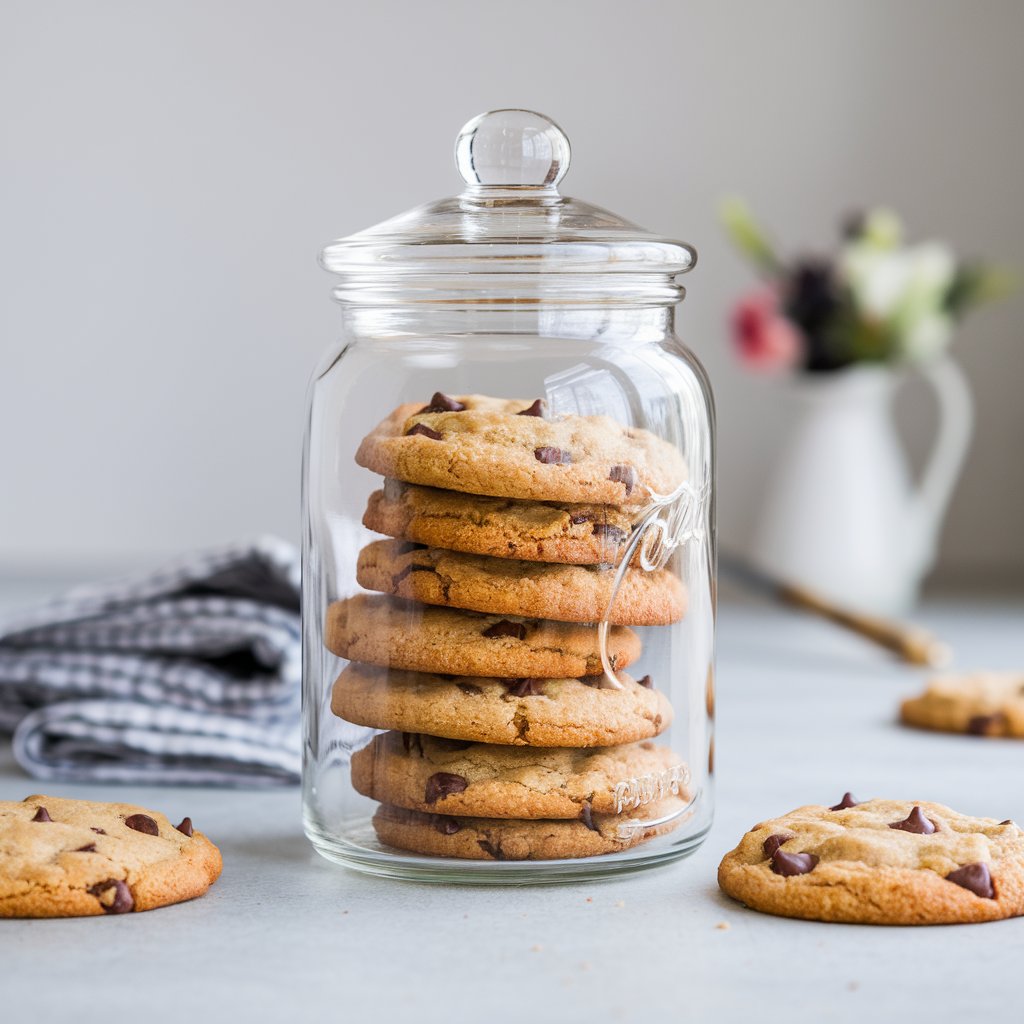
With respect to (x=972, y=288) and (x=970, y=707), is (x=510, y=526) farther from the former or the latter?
(x=972, y=288)

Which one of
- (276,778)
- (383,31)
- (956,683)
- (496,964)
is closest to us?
(496,964)

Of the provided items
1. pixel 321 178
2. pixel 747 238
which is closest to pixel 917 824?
pixel 747 238

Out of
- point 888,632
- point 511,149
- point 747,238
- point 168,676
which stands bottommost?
point 888,632

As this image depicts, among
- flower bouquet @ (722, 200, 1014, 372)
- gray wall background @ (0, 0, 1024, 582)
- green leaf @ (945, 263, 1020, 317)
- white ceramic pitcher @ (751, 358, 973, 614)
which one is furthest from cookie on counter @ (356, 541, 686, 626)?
gray wall background @ (0, 0, 1024, 582)

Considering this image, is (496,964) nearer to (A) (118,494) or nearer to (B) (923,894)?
(B) (923,894)

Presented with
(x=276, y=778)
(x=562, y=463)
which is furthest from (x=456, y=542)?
(x=276, y=778)

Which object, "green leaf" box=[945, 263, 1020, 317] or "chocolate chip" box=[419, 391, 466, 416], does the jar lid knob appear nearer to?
"chocolate chip" box=[419, 391, 466, 416]
